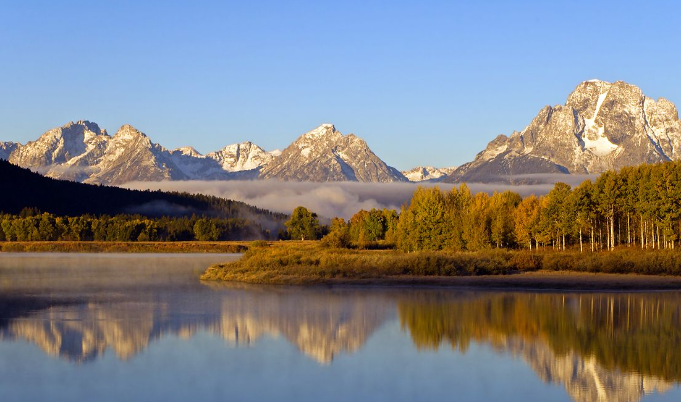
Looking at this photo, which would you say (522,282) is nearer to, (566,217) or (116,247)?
(566,217)

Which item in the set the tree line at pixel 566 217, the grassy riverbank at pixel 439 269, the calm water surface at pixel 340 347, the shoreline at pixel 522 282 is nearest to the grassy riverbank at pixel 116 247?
the tree line at pixel 566 217

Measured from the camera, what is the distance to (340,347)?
1355 inches

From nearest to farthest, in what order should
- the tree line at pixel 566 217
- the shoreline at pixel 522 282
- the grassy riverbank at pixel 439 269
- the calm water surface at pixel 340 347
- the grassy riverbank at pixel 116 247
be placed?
the calm water surface at pixel 340 347
the shoreline at pixel 522 282
the grassy riverbank at pixel 439 269
the tree line at pixel 566 217
the grassy riverbank at pixel 116 247

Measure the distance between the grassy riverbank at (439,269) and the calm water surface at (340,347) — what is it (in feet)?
26.8

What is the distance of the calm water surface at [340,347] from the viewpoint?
26.6 metres

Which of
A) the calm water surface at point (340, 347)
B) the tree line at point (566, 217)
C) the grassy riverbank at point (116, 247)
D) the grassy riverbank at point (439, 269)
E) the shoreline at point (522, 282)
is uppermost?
the tree line at point (566, 217)

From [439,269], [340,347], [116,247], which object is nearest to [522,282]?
[439,269]

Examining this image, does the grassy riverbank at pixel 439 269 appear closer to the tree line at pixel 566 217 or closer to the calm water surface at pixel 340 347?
the calm water surface at pixel 340 347

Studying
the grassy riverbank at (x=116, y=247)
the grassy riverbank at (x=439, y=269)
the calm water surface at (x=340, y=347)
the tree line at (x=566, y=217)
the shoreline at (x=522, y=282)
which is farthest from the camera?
the grassy riverbank at (x=116, y=247)

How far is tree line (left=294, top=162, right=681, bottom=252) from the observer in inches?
3597

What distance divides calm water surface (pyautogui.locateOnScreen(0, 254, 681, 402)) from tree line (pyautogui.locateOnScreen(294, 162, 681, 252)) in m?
39.5

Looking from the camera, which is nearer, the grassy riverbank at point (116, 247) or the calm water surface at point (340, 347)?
the calm water surface at point (340, 347)

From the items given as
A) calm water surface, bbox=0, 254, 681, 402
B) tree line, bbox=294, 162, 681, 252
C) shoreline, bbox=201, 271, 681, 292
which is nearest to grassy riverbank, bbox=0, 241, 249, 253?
tree line, bbox=294, 162, 681, 252

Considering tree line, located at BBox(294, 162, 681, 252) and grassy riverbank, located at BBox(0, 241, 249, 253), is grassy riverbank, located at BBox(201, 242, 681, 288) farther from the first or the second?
grassy riverbank, located at BBox(0, 241, 249, 253)
